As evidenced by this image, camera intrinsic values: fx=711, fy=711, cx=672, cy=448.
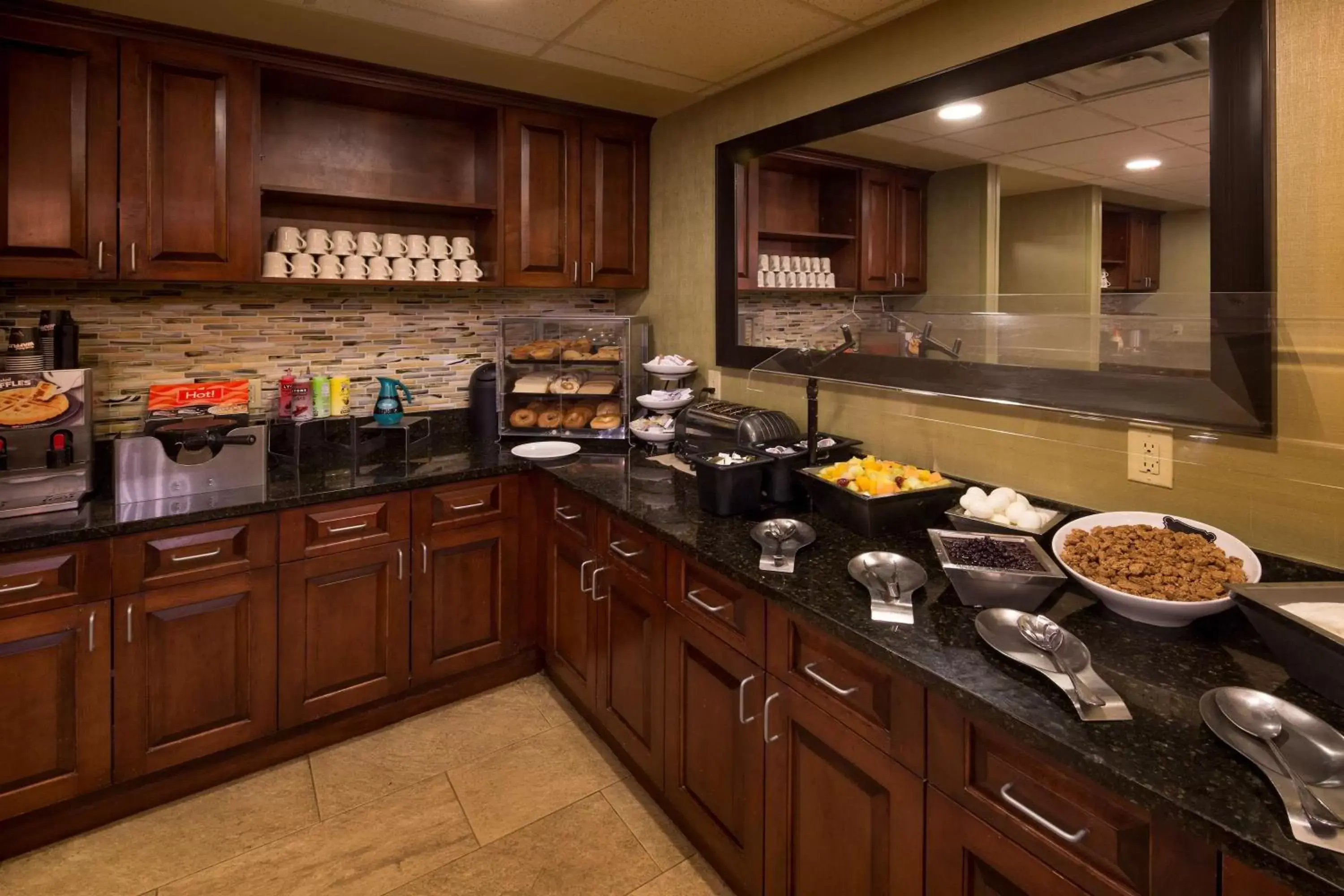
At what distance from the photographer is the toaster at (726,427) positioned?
2.30 metres

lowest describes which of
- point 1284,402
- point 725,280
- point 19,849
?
point 19,849

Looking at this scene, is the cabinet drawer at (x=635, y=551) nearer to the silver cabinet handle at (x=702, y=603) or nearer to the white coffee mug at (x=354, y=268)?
the silver cabinet handle at (x=702, y=603)

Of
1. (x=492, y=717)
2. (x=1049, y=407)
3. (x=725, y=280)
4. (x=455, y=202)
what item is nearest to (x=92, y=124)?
(x=455, y=202)

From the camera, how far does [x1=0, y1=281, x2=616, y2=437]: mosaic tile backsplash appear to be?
96.0 inches

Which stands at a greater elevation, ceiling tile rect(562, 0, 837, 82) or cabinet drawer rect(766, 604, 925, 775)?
ceiling tile rect(562, 0, 837, 82)

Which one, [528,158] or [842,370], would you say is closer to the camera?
[842,370]

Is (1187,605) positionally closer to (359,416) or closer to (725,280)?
(725,280)

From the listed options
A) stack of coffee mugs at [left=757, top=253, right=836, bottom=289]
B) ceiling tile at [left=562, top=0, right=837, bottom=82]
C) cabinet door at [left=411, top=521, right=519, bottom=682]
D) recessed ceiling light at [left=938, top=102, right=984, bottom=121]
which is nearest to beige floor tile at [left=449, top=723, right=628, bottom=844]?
cabinet door at [left=411, top=521, right=519, bottom=682]

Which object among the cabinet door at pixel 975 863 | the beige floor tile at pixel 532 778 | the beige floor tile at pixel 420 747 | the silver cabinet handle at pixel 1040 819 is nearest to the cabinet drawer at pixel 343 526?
the beige floor tile at pixel 420 747

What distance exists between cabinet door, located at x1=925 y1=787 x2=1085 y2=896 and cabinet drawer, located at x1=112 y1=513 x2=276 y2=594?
1.97 meters

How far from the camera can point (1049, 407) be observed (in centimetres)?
173

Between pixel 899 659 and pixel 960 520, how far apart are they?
573mm

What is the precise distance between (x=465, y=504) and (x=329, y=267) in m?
1.01

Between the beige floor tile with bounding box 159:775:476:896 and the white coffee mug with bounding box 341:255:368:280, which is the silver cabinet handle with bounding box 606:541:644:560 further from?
the white coffee mug with bounding box 341:255:368:280
